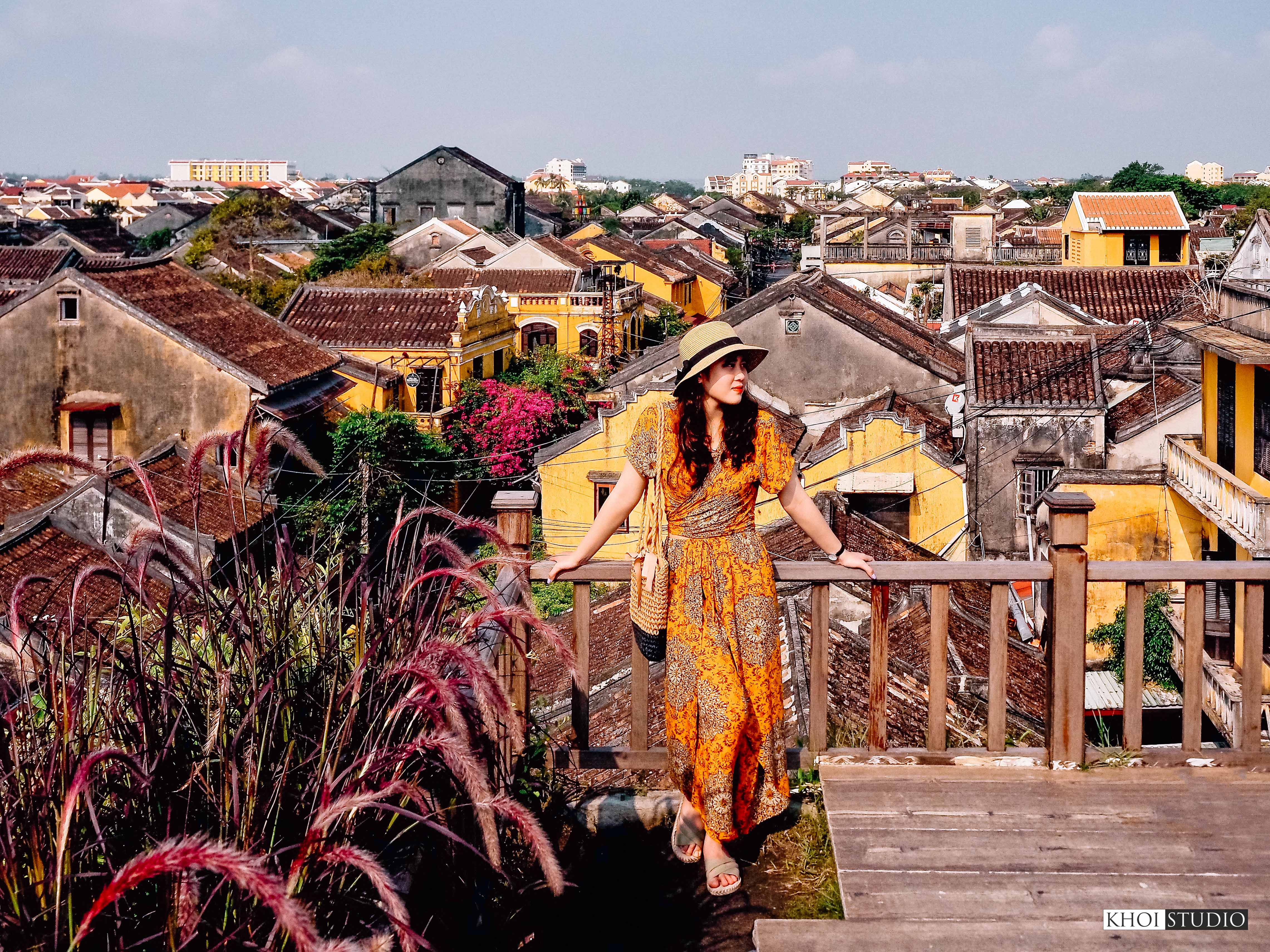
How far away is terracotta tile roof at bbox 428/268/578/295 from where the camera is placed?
34406 millimetres

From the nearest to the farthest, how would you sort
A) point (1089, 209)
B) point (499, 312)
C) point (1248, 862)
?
point (1248, 862) < point (499, 312) < point (1089, 209)

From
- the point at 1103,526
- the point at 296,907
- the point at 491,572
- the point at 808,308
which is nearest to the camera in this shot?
the point at 296,907

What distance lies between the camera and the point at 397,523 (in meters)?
2.74

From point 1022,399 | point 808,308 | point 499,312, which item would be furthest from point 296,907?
point 499,312

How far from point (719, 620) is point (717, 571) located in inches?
5.1

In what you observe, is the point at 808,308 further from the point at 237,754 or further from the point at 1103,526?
the point at 237,754

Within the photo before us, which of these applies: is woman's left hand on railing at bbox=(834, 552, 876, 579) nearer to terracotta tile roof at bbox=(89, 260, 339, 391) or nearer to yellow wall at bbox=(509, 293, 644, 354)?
terracotta tile roof at bbox=(89, 260, 339, 391)

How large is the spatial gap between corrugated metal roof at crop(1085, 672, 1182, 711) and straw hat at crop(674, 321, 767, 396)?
34.0 feet

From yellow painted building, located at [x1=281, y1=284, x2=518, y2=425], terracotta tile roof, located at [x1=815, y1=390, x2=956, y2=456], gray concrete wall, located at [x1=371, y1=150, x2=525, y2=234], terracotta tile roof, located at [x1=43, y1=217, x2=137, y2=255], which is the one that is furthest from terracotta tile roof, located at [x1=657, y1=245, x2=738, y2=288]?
terracotta tile roof, located at [x1=815, y1=390, x2=956, y2=456]

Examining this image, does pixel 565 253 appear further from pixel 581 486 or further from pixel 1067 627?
pixel 1067 627

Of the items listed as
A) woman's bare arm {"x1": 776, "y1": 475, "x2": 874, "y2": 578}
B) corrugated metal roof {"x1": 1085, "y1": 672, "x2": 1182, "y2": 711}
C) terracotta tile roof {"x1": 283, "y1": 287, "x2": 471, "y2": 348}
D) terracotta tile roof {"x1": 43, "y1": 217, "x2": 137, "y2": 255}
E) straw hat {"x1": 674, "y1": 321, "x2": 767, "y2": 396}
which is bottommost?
corrugated metal roof {"x1": 1085, "y1": 672, "x2": 1182, "y2": 711}

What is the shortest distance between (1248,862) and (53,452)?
3010 mm

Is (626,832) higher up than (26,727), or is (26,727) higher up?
(26,727)

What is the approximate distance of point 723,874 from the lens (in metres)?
3.53
